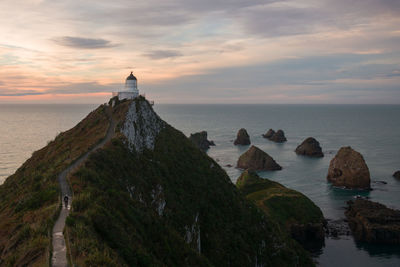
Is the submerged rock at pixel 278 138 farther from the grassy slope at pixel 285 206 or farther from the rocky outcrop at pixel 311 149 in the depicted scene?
the grassy slope at pixel 285 206

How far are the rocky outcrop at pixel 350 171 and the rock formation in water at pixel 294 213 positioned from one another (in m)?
30.2

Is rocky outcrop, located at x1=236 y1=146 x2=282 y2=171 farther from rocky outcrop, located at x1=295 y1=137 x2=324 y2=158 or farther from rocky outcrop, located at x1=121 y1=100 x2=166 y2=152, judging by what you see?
rocky outcrop, located at x1=121 y1=100 x2=166 y2=152

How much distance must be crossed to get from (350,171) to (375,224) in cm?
3461

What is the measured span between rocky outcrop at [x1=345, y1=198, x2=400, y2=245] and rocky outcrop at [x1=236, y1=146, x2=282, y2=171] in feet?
152

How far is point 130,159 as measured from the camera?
31.7 m

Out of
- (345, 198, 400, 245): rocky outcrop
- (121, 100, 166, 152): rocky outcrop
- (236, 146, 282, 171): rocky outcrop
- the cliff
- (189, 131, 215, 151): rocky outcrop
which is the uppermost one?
(121, 100, 166, 152): rocky outcrop

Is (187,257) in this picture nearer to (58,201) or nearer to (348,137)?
(58,201)

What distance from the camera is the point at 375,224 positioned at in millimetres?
62406

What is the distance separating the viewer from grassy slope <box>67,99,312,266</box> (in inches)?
603

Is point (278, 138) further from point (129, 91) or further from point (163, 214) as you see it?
point (163, 214)

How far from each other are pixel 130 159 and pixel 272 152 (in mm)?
126789

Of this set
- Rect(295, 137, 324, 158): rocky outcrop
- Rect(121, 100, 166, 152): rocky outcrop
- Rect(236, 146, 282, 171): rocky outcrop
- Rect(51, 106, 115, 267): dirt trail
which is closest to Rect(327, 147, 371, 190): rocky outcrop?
Rect(236, 146, 282, 171): rocky outcrop

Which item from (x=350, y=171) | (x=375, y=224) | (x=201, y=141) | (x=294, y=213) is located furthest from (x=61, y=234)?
(x=201, y=141)

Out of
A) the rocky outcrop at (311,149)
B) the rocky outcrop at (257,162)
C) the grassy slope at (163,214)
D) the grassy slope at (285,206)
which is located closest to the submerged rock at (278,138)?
the rocky outcrop at (311,149)
